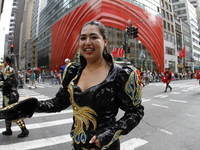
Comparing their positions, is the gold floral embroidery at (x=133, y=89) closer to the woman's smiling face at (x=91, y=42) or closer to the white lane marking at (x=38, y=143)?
the woman's smiling face at (x=91, y=42)

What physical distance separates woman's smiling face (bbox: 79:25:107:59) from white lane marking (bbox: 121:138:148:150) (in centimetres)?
229

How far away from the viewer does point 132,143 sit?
294 centimetres

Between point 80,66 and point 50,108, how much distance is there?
492 millimetres

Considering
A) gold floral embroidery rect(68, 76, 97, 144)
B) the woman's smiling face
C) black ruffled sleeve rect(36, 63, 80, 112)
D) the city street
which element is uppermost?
the woman's smiling face

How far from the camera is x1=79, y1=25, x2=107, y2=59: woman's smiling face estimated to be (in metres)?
1.14

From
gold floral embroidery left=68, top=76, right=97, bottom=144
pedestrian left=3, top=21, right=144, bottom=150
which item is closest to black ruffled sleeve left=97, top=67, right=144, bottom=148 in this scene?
pedestrian left=3, top=21, right=144, bottom=150

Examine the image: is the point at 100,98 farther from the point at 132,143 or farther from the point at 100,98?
the point at 132,143

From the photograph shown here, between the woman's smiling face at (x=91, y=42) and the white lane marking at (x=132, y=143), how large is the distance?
2293 millimetres

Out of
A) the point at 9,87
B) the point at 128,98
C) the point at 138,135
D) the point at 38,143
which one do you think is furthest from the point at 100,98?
the point at 9,87

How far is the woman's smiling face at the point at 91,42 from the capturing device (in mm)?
1141

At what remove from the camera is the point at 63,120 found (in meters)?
4.43

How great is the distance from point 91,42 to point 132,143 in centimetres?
259

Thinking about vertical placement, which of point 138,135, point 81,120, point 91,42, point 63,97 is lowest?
point 138,135

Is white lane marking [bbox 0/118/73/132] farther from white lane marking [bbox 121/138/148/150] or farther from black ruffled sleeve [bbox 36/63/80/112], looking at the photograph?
black ruffled sleeve [bbox 36/63/80/112]
